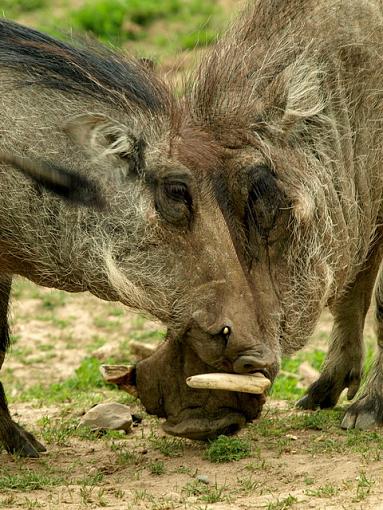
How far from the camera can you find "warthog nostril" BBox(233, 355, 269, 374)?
5.27 metres

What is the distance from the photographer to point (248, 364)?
208 inches

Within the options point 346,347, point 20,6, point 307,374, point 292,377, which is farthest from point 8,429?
point 20,6

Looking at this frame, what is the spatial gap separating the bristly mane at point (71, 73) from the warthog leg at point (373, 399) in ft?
5.36

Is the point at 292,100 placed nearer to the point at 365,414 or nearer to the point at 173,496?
the point at 365,414

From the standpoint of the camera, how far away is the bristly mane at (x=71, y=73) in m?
5.63

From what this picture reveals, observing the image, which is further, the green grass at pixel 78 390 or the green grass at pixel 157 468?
the green grass at pixel 78 390

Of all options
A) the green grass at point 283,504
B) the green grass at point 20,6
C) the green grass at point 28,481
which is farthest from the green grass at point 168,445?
the green grass at point 20,6

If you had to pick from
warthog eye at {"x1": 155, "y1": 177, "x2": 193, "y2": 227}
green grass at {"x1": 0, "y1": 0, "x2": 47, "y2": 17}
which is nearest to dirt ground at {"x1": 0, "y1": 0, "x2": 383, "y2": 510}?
warthog eye at {"x1": 155, "y1": 177, "x2": 193, "y2": 227}

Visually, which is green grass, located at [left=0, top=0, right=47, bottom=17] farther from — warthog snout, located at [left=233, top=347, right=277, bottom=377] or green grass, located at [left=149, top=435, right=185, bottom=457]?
warthog snout, located at [left=233, top=347, right=277, bottom=377]

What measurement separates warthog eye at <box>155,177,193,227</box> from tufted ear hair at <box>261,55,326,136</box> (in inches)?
26.6

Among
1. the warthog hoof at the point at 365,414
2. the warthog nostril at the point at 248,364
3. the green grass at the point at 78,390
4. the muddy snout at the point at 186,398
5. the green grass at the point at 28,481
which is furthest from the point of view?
the green grass at the point at 78,390

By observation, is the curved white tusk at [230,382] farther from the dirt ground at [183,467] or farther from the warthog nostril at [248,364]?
the dirt ground at [183,467]

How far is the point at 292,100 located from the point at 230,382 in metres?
1.44

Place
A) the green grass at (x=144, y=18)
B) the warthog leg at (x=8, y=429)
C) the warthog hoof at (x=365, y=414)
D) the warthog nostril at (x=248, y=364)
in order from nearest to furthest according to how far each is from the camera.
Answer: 1. the warthog nostril at (x=248, y=364)
2. the warthog leg at (x=8, y=429)
3. the warthog hoof at (x=365, y=414)
4. the green grass at (x=144, y=18)
